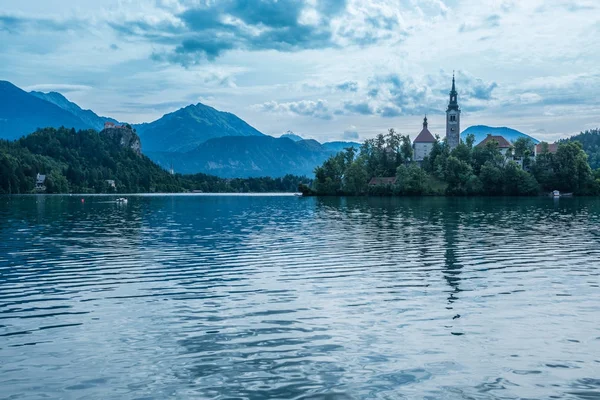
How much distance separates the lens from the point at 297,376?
45.6 ft

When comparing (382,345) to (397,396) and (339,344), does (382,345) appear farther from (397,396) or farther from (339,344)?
(397,396)

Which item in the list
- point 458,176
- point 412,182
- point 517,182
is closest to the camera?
point 517,182

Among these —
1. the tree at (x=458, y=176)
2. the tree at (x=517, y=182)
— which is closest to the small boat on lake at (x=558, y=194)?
the tree at (x=517, y=182)

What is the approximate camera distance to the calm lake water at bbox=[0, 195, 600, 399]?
13.5 m

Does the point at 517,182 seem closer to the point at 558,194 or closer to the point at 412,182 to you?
the point at 558,194

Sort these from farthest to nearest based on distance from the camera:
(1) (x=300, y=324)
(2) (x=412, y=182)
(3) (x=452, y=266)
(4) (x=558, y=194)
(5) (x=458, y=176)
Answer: (5) (x=458, y=176)
(2) (x=412, y=182)
(4) (x=558, y=194)
(3) (x=452, y=266)
(1) (x=300, y=324)

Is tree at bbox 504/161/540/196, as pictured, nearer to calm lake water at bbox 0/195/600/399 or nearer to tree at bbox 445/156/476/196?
tree at bbox 445/156/476/196

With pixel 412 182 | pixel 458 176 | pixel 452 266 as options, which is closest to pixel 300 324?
pixel 452 266

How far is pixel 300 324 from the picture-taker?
62.4 feet

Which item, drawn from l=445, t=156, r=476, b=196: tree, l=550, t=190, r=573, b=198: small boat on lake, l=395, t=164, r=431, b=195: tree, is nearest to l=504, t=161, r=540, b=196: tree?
l=550, t=190, r=573, b=198: small boat on lake

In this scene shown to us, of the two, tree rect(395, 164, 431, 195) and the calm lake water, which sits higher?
tree rect(395, 164, 431, 195)

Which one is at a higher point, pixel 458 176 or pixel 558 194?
pixel 458 176

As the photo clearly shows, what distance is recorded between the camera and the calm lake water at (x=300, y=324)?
13477 mm

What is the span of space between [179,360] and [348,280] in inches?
535
